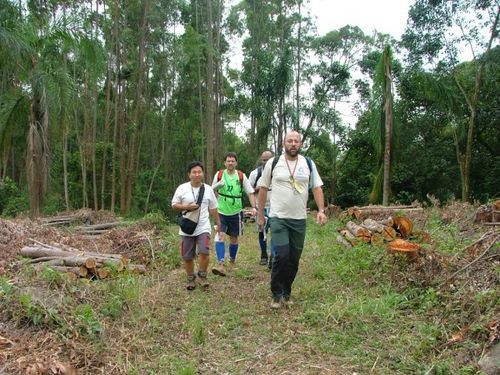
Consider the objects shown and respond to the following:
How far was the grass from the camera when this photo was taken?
128 inches

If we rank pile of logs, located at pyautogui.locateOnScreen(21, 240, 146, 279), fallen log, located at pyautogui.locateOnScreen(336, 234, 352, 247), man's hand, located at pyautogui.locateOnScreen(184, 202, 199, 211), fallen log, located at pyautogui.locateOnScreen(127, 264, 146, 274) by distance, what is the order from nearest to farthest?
man's hand, located at pyautogui.locateOnScreen(184, 202, 199, 211) < pile of logs, located at pyautogui.locateOnScreen(21, 240, 146, 279) < fallen log, located at pyautogui.locateOnScreen(127, 264, 146, 274) < fallen log, located at pyautogui.locateOnScreen(336, 234, 352, 247)

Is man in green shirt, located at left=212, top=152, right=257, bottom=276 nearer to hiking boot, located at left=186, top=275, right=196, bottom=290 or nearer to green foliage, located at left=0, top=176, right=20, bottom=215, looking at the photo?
hiking boot, located at left=186, top=275, right=196, bottom=290

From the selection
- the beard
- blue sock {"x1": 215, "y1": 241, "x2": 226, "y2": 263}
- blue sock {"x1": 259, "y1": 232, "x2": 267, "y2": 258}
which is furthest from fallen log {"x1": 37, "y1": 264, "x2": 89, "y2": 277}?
the beard

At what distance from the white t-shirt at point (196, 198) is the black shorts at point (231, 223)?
840 millimetres

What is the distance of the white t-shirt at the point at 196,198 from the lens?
4973mm

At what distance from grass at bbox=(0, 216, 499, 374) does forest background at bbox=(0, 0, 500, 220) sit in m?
7.14

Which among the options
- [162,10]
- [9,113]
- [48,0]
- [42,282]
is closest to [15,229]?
[42,282]

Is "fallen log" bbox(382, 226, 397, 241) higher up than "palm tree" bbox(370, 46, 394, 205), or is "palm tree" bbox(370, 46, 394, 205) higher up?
"palm tree" bbox(370, 46, 394, 205)

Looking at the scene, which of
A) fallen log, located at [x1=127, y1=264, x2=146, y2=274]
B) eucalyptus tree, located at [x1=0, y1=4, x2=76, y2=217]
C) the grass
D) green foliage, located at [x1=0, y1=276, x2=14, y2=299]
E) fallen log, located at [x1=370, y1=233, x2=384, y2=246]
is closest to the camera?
the grass

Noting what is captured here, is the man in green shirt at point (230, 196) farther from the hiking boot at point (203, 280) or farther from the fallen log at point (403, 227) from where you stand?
the fallen log at point (403, 227)

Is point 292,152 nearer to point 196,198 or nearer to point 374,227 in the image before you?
point 196,198

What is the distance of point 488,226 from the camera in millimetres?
6684

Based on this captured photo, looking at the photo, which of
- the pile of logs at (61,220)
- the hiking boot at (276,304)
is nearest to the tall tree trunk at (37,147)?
the pile of logs at (61,220)

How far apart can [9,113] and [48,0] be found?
1120 centimetres
